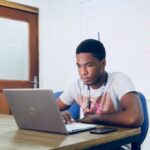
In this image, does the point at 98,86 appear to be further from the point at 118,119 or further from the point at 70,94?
the point at 118,119

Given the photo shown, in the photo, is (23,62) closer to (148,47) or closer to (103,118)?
(148,47)

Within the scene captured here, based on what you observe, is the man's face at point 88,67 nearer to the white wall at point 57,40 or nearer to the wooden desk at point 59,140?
the wooden desk at point 59,140

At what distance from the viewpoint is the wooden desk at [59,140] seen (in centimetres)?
99

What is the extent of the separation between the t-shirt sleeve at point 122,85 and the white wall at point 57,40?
2.08 metres

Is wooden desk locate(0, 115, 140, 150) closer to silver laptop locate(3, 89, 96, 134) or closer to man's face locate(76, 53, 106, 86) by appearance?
silver laptop locate(3, 89, 96, 134)

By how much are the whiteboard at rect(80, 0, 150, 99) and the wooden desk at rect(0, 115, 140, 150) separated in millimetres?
1787

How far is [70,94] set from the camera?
193cm

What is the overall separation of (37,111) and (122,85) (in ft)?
1.98

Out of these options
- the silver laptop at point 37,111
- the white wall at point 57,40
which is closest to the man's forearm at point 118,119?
the silver laptop at point 37,111

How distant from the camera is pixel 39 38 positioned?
4.02 meters

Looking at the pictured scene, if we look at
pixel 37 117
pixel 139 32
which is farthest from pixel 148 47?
pixel 37 117

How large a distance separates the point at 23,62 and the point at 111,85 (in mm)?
2303

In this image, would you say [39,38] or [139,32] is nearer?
[139,32]

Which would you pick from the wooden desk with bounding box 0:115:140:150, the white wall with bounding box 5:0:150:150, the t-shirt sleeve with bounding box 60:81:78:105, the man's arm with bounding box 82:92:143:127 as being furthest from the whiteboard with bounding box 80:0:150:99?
the wooden desk with bounding box 0:115:140:150
